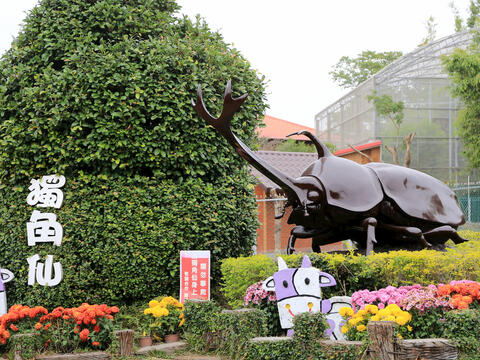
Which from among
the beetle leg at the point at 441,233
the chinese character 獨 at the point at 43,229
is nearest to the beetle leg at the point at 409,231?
the beetle leg at the point at 441,233

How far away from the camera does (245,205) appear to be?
6.90 m

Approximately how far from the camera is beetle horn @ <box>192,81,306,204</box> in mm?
5051

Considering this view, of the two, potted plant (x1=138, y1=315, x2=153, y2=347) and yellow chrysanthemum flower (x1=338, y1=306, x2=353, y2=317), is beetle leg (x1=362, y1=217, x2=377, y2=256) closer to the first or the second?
yellow chrysanthemum flower (x1=338, y1=306, x2=353, y2=317)

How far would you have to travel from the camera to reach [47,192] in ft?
20.7

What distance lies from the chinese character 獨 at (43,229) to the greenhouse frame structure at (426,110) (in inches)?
645

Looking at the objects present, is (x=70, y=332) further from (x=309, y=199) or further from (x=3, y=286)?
(x=309, y=199)

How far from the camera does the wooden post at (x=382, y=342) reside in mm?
3467

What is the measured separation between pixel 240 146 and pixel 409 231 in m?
2.11

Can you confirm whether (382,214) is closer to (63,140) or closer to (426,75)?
(63,140)

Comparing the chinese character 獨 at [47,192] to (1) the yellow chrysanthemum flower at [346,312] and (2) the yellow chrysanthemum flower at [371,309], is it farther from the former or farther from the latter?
(2) the yellow chrysanthemum flower at [371,309]

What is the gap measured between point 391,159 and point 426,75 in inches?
150

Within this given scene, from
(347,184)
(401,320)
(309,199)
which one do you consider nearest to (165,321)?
(309,199)

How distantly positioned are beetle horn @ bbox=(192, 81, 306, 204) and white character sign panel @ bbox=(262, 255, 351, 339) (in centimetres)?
90

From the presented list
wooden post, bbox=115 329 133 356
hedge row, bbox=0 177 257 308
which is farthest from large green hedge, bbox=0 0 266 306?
wooden post, bbox=115 329 133 356
